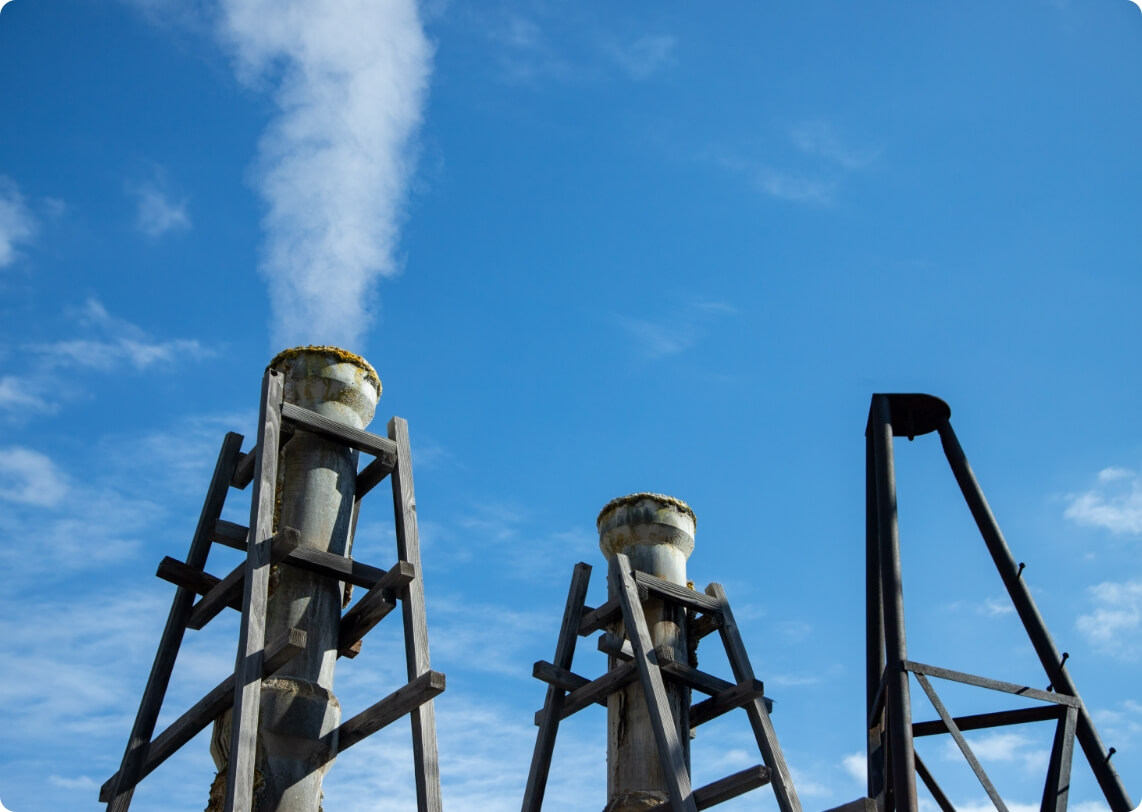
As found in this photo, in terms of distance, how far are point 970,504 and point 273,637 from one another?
15.9ft

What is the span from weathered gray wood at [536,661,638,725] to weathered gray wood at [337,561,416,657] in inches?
87.3

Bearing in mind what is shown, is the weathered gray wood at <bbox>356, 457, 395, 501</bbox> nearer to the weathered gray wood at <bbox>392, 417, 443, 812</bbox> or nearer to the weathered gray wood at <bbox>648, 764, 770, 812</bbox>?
the weathered gray wood at <bbox>392, 417, 443, 812</bbox>

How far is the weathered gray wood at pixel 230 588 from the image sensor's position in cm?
665

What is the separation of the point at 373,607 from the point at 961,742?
11.6 ft

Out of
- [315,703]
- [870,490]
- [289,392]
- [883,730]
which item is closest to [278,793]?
[315,703]

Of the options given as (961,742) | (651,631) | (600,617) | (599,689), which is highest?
(600,617)

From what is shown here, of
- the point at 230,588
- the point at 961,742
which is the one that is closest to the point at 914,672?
the point at 961,742

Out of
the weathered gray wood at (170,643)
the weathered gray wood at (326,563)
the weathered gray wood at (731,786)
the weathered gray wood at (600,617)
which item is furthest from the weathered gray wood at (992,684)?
the weathered gray wood at (170,643)

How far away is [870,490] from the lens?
9.24 m

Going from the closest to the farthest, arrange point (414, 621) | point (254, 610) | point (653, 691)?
point (254, 610), point (414, 621), point (653, 691)

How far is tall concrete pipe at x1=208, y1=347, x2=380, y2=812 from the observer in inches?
257

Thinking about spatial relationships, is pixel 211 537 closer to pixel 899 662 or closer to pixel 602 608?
pixel 602 608

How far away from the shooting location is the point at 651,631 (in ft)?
30.3

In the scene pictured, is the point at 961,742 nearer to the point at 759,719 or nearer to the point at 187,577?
the point at 759,719
